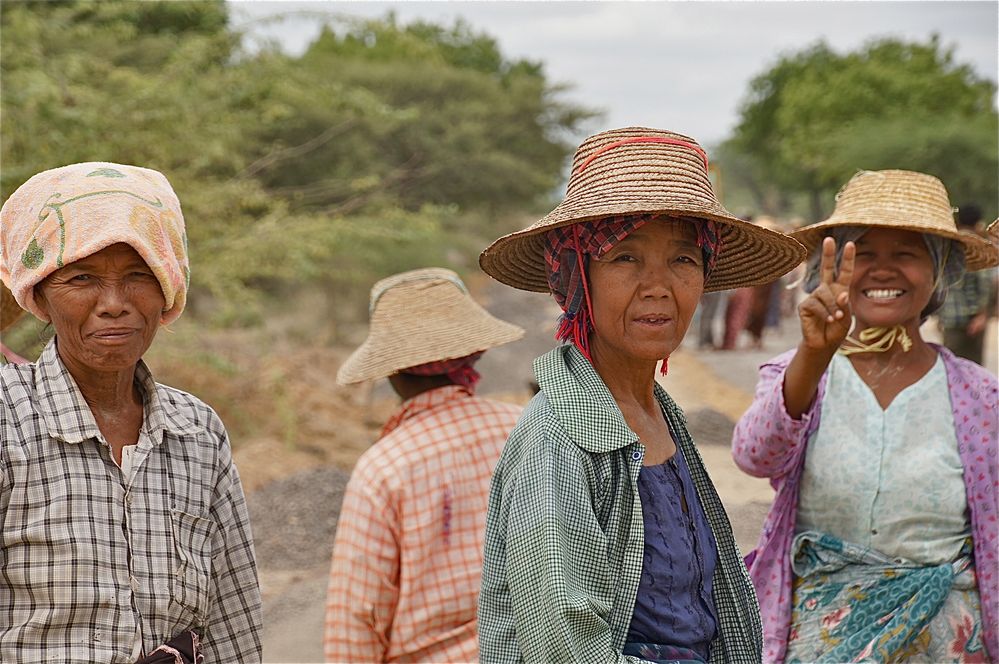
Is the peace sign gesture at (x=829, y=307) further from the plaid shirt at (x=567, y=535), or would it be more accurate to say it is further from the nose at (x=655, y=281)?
the plaid shirt at (x=567, y=535)

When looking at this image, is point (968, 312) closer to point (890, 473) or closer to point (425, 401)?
point (890, 473)

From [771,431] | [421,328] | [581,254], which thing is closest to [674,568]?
[581,254]

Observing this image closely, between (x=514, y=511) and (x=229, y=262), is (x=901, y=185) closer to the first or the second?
(x=514, y=511)

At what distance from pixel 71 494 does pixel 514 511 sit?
0.85 metres

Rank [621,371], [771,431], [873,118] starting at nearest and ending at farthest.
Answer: [621,371] → [771,431] → [873,118]

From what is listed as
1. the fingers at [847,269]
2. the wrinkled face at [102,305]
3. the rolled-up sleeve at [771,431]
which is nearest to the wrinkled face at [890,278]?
the rolled-up sleeve at [771,431]

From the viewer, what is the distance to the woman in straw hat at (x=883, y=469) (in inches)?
116

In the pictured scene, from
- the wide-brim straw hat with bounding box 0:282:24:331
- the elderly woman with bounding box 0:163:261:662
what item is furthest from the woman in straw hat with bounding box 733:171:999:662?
the wide-brim straw hat with bounding box 0:282:24:331

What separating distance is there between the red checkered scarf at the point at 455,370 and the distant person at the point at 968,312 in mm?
4755

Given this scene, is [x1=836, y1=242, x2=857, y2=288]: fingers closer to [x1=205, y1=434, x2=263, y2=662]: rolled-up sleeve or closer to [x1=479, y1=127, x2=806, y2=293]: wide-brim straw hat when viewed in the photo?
[x1=479, y1=127, x2=806, y2=293]: wide-brim straw hat

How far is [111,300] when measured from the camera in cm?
220

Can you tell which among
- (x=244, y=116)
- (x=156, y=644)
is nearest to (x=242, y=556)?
(x=156, y=644)

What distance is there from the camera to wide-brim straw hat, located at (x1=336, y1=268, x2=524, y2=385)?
11.6ft

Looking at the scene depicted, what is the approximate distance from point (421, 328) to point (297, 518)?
409 cm
